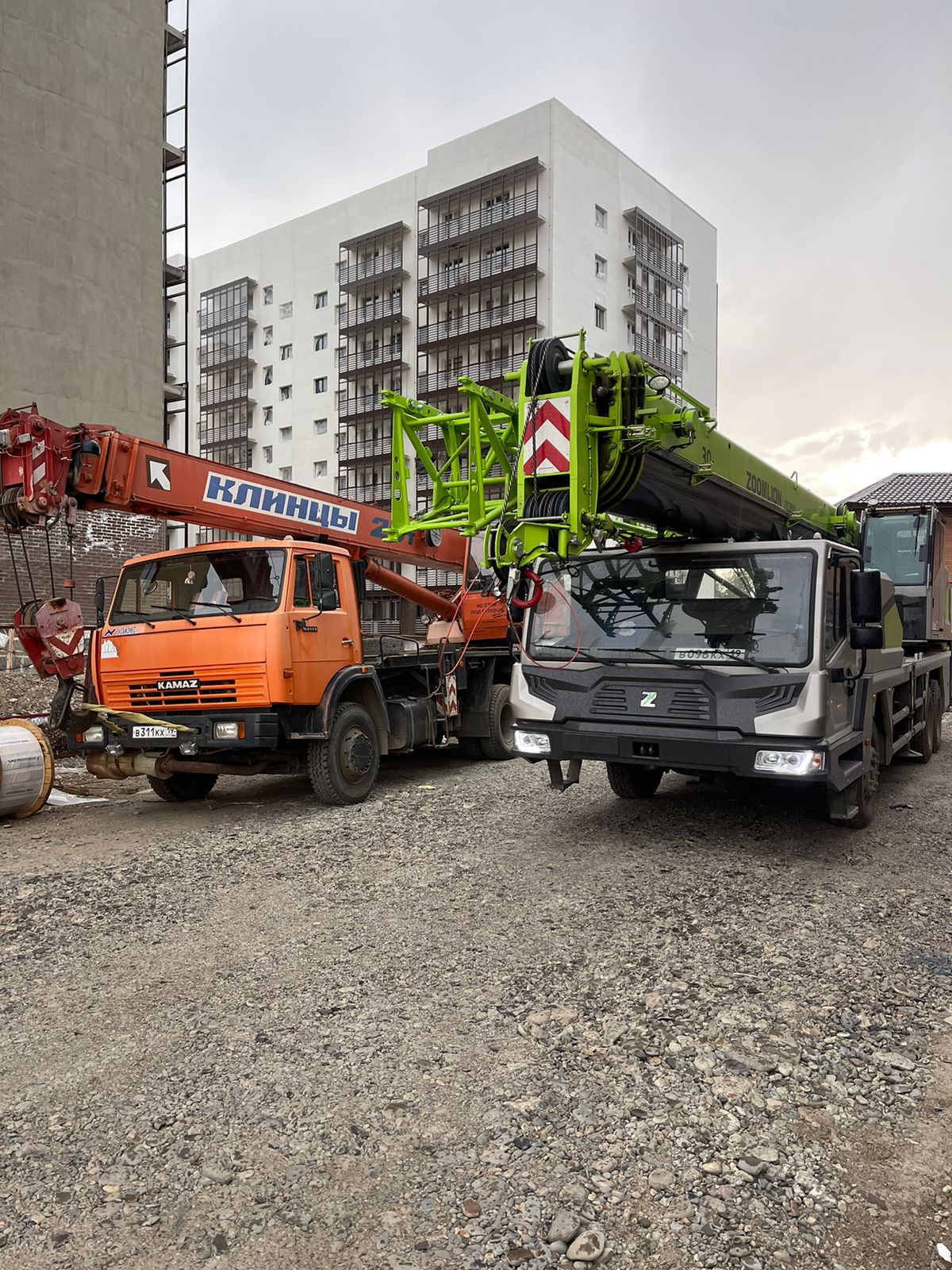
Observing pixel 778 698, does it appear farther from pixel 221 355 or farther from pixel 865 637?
pixel 221 355

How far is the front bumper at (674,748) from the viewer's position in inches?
221

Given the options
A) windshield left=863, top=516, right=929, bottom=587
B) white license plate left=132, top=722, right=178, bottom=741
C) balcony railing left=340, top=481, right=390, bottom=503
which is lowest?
white license plate left=132, top=722, right=178, bottom=741

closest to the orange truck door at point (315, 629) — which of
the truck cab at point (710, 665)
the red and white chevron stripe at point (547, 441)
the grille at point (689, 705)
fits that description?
the truck cab at point (710, 665)

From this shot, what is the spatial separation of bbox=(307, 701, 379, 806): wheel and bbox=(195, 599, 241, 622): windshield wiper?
1.32 m

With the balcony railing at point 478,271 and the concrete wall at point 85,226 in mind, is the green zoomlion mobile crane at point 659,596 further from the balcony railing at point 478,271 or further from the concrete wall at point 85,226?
the balcony railing at point 478,271

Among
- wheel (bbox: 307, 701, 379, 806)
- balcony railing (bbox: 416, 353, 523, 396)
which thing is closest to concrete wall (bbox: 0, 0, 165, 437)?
wheel (bbox: 307, 701, 379, 806)

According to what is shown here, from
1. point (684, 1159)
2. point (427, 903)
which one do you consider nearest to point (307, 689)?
point (427, 903)

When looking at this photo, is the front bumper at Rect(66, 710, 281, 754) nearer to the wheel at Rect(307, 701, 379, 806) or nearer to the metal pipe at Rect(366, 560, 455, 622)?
the wheel at Rect(307, 701, 379, 806)

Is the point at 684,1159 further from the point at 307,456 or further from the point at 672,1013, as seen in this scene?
the point at 307,456

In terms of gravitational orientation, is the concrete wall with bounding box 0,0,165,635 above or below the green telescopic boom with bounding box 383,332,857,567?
above

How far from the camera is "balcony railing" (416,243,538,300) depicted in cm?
4062

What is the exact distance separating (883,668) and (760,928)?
3.42m

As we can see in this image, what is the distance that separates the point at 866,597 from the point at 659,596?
1.43 meters

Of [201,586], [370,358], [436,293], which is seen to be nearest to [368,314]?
[370,358]
